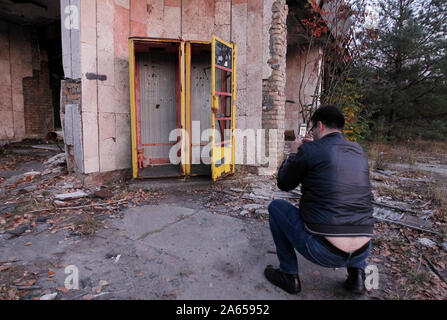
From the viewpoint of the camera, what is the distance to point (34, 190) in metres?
4.89

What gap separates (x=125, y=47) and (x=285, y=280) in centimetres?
499

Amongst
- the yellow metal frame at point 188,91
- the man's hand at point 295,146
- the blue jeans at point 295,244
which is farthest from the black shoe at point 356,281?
the yellow metal frame at point 188,91

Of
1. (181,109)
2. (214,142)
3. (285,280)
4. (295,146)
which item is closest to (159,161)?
(181,109)

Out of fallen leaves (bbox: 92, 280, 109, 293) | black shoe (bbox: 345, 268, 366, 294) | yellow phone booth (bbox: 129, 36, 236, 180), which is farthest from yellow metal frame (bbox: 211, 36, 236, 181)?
black shoe (bbox: 345, 268, 366, 294)

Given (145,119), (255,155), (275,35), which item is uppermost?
(275,35)

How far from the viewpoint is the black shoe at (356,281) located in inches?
90.2

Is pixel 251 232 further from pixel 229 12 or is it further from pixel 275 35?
pixel 229 12

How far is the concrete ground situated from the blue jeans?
12.2 inches

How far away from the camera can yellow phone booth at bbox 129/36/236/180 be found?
17.7 feet

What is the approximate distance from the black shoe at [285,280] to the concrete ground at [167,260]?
5 cm

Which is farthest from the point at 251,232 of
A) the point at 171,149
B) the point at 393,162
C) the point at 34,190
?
the point at 393,162

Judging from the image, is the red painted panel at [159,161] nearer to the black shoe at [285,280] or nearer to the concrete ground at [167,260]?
the concrete ground at [167,260]

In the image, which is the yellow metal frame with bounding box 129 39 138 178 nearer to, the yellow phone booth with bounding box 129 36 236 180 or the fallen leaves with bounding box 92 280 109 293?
the yellow phone booth with bounding box 129 36 236 180
